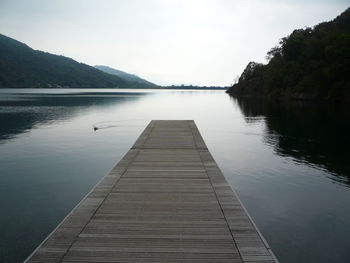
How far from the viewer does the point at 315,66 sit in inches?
3595

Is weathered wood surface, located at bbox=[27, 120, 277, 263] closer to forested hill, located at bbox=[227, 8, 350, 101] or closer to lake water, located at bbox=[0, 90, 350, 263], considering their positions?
lake water, located at bbox=[0, 90, 350, 263]

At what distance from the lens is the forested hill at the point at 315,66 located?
8044 cm

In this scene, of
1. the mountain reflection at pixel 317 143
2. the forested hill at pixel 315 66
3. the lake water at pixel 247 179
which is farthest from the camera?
the forested hill at pixel 315 66

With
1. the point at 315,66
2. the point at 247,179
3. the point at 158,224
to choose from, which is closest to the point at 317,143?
the point at 247,179

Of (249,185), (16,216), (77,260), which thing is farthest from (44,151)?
(77,260)

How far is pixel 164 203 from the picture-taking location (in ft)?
33.1

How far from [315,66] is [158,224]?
94.5 meters

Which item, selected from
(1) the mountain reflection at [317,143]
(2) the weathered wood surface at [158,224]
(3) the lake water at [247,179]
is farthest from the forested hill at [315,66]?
(2) the weathered wood surface at [158,224]

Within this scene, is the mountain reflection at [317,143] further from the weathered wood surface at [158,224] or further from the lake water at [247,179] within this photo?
the weathered wood surface at [158,224]

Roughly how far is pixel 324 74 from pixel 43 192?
84.3 meters

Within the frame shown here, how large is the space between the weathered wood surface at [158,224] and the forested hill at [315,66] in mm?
79196

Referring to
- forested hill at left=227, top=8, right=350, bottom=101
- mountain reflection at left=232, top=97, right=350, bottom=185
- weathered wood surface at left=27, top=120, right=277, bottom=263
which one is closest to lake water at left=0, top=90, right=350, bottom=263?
mountain reflection at left=232, top=97, right=350, bottom=185

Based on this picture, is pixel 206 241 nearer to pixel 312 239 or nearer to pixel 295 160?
pixel 312 239

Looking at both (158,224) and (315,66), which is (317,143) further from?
(315,66)
